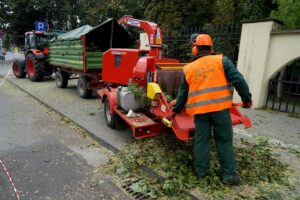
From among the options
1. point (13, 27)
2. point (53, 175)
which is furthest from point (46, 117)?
point (13, 27)

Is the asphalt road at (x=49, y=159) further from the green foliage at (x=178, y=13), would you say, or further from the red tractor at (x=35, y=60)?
the green foliage at (x=178, y=13)

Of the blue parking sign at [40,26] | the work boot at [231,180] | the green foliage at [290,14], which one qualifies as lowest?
the work boot at [231,180]

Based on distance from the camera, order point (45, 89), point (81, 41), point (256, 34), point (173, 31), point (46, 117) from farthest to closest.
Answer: point (173, 31) < point (45, 89) < point (81, 41) < point (256, 34) < point (46, 117)

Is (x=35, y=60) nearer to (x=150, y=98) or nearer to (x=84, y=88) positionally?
(x=84, y=88)

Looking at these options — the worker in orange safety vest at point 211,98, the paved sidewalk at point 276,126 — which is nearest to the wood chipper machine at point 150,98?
the worker in orange safety vest at point 211,98

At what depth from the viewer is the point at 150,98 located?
4410 millimetres

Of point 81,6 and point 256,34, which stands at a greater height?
point 81,6

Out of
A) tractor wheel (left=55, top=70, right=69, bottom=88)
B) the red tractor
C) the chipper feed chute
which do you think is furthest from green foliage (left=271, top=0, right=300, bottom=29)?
the red tractor

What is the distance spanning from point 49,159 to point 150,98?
5.95 ft

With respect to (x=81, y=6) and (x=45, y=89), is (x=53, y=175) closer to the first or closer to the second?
(x=45, y=89)

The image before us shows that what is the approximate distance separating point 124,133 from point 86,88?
357cm

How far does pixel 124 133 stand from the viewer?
5230mm

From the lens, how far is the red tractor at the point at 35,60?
38.0ft

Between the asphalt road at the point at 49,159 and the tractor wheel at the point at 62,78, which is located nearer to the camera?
the asphalt road at the point at 49,159
